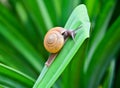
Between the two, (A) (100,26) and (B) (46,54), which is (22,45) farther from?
(A) (100,26)

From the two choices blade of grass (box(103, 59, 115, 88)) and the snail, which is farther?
blade of grass (box(103, 59, 115, 88))

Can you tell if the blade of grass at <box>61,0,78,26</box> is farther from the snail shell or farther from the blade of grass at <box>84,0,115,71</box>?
the snail shell

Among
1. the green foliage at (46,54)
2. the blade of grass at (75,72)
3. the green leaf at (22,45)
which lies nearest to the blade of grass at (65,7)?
the green foliage at (46,54)

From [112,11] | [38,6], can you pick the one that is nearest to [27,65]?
[38,6]

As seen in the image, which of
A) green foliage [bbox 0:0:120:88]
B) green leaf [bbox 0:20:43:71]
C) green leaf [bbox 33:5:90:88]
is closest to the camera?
green leaf [bbox 33:5:90:88]

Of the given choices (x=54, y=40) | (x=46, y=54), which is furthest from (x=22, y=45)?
(x=54, y=40)

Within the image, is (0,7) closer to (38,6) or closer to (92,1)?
(38,6)

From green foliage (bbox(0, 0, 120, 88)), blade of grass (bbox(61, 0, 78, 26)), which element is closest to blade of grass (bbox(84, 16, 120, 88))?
green foliage (bbox(0, 0, 120, 88))
